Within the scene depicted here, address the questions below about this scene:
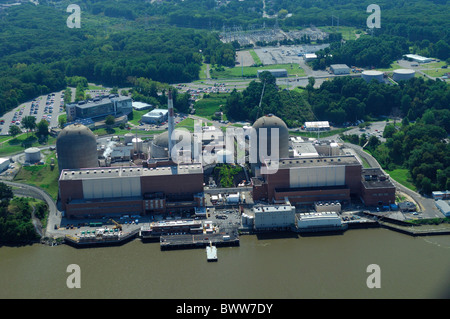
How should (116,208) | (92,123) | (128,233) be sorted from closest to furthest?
(128,233)
(116,208)
(92,123)

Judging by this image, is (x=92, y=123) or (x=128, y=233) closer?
(x=128, y=233)

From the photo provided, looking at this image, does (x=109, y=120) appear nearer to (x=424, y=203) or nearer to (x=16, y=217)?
(x=16, y=217)

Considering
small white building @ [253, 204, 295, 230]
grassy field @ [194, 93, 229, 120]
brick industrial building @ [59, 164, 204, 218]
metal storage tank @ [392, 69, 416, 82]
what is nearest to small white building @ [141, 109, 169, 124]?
grassy field @ [194, 93, 229, 120]

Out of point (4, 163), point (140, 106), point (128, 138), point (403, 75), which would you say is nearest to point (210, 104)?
point (140, 106)

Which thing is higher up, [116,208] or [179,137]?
[179,137]

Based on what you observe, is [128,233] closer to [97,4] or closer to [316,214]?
[316,214]

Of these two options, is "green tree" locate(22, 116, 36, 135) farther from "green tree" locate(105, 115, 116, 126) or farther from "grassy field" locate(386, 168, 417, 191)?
"grassy field" locate(386, 168, 417, 191)

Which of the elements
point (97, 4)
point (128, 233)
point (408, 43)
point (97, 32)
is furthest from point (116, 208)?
point (97, 4)
